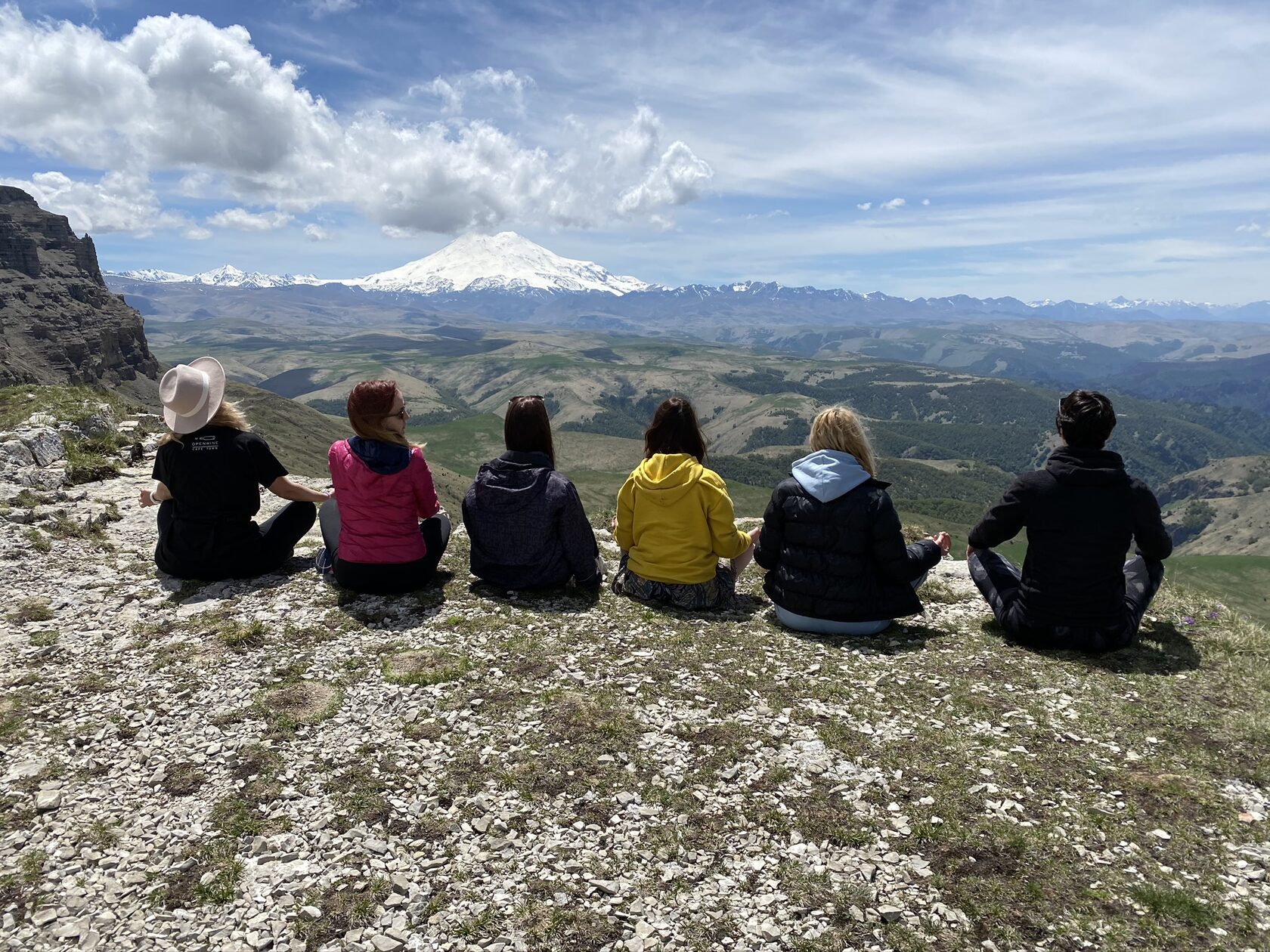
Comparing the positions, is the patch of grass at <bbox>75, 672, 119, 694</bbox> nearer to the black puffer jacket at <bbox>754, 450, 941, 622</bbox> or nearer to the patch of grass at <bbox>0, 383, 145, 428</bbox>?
the black puffer jacket at <bbox>754, 450, 941, 622</bbox>

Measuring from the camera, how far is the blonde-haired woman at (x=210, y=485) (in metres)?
12.3

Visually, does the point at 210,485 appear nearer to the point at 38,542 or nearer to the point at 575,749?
the point at 38,542

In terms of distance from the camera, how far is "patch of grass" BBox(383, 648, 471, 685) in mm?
9883

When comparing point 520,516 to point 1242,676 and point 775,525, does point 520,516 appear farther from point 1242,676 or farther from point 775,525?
point 1242,676

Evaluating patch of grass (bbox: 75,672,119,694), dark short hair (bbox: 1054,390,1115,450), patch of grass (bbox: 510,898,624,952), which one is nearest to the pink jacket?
patch of grass (bbox: 75,672,119,694)

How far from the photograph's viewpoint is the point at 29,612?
11.6 m

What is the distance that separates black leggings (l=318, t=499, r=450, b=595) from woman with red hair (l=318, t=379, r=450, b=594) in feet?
0.05

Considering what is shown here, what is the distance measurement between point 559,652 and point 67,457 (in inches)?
775

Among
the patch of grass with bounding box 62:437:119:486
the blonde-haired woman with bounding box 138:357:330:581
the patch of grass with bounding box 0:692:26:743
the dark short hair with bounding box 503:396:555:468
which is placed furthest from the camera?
the patch of grass with bounding box 62:437:119:486

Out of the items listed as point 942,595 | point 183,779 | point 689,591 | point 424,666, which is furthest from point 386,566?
point 942,595

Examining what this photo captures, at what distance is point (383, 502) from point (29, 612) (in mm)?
6257

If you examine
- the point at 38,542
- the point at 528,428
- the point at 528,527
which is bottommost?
the point at 38,542

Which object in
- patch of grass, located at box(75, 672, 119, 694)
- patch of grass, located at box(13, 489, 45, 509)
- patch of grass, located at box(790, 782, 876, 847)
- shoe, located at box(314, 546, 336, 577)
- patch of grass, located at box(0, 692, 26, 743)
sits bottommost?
patch of grass, located at box(790, 782, 876, 847)

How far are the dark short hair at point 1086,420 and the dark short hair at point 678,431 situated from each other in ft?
18.8
